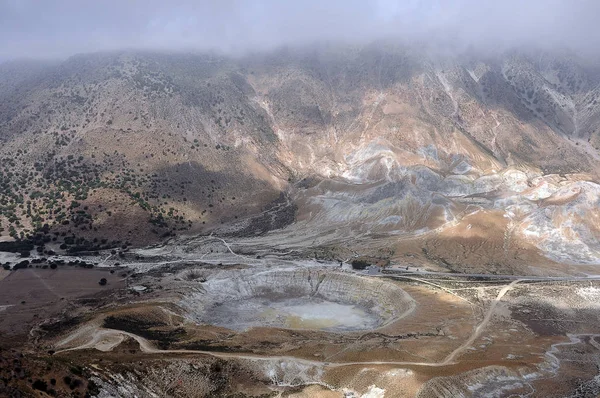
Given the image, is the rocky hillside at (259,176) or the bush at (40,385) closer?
the bush at (40,385)

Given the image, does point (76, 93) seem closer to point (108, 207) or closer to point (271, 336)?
point (108, 207)

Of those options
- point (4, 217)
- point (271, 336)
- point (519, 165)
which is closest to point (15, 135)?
point (4, 217)

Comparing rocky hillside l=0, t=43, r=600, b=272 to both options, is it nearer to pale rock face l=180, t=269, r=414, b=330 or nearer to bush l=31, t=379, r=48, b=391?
pale rock face l=180, t=269, r=414, b=330

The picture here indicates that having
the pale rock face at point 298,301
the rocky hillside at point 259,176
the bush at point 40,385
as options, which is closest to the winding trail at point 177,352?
the bush at point 40,385

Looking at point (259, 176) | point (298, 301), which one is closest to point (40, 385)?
point (298, 301)

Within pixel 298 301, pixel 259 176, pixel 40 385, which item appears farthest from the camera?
pixel 259 176

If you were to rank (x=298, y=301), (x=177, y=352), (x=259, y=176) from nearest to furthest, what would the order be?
1. (x=177, y=352)
2. (x=298, y=301)
3. (x=259, y=176)

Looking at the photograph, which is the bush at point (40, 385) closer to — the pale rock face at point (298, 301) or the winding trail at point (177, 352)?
the winding trail at point (177, 352)

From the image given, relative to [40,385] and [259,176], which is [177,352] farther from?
[259,176]
